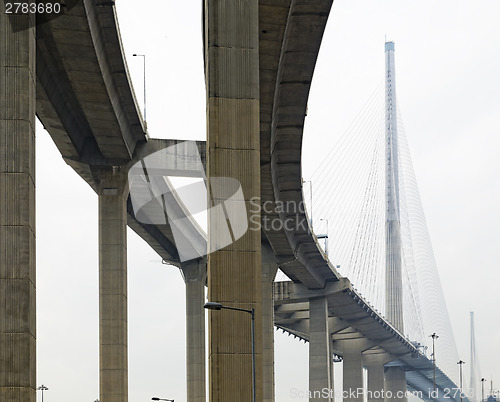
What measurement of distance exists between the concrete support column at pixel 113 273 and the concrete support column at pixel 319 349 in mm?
45894

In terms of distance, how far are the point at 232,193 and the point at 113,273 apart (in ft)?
107

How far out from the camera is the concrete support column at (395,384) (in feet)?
575

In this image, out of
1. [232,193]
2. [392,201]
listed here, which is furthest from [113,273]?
[392,201]

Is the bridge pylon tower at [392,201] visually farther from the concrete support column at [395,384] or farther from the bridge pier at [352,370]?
the concrete support column at [395,384]

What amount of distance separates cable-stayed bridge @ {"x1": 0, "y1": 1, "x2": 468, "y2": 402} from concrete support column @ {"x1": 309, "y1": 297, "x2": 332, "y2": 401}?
698 cm

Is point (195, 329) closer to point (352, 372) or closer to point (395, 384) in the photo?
point (352, 372)

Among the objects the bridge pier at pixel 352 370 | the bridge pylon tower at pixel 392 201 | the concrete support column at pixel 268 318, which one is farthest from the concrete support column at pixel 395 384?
the concrete support column at pixel 268 318

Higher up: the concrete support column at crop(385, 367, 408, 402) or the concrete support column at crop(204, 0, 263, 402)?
the concrete support column at crop(204, 0, 263, 402)

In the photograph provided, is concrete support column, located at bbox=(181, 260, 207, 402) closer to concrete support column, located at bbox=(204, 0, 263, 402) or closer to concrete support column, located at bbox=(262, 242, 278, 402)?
concrete support column, located at bbox=(262, 242, 278, 402)

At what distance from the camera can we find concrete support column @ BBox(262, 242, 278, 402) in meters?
84.2

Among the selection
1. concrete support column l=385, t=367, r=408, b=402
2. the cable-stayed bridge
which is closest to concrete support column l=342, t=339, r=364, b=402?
concrete support column l=385, t=367, r=408, b=402

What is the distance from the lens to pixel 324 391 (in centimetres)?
10844

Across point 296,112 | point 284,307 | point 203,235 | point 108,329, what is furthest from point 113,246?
point 284,307

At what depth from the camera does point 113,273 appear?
62.0 meters
